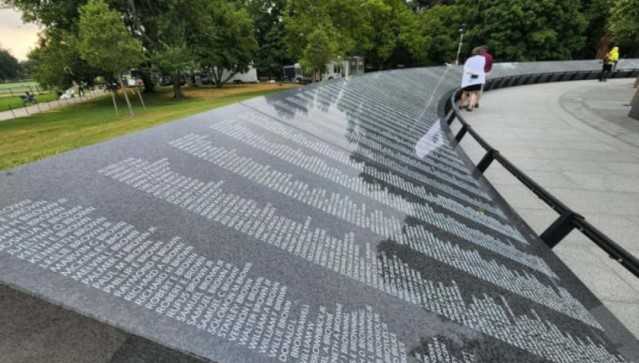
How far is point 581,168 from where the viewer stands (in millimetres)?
4898

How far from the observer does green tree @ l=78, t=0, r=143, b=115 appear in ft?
45.2

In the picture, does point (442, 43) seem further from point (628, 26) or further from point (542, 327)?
point (542, 327)

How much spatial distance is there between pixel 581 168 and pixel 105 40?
19.0m

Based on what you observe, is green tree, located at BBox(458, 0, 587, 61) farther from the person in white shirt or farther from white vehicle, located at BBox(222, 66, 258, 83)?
white vehicle, located at BBox(222, 66, 258, 83)

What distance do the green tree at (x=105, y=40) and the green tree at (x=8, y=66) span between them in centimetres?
9165

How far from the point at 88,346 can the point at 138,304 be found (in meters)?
1.40

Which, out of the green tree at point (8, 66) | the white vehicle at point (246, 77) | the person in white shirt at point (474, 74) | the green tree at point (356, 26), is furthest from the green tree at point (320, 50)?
the green tree at point (8, 66)

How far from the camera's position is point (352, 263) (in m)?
1.51

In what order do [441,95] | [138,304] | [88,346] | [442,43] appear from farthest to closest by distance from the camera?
[442,43] → [441,95] → [88,346] → [138,304]

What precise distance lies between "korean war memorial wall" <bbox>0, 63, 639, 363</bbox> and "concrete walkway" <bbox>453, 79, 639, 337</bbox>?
91 centimetres

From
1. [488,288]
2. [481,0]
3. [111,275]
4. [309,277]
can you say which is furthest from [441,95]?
[481,0]

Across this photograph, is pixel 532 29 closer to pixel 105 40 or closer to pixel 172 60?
pixel 172 60

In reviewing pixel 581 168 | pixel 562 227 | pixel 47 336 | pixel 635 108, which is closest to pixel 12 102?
pixel 47 336

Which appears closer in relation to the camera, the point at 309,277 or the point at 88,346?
the point at 309,277
